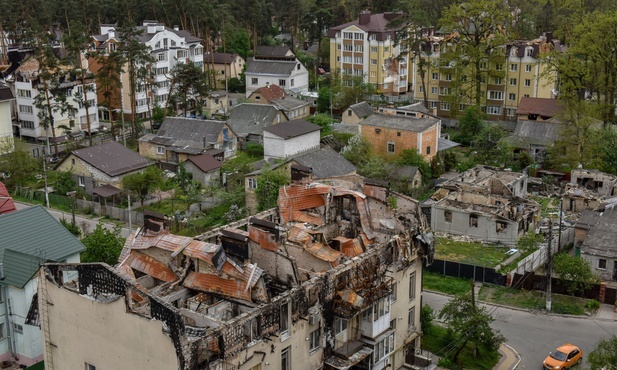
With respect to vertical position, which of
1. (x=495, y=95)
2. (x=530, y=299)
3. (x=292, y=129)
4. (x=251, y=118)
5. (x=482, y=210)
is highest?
(x=495, y=95)

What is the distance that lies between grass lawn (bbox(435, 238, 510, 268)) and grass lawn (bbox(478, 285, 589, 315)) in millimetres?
2498

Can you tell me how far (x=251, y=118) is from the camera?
6072cm

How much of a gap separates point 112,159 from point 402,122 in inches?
794

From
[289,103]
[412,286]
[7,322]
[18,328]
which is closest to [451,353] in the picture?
[412,286]

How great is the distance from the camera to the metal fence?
119ft

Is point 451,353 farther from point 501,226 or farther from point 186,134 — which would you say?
point 186,134

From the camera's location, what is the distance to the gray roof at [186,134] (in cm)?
5481

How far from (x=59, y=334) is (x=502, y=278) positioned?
2182cm

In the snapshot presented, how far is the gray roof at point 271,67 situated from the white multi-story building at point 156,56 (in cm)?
574

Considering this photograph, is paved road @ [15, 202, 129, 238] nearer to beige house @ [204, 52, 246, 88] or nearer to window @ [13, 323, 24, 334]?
window @ [13, 323, 24, 334]

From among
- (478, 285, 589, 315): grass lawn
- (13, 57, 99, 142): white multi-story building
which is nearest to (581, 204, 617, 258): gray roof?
(478, 285, 589, 315): grass lawn

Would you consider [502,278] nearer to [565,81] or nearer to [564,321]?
[564,321]

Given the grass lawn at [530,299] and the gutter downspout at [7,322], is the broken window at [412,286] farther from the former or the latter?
the gutter downspout at [7,322]

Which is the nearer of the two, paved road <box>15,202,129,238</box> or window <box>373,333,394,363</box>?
window <box>373,333,394,363</box>
